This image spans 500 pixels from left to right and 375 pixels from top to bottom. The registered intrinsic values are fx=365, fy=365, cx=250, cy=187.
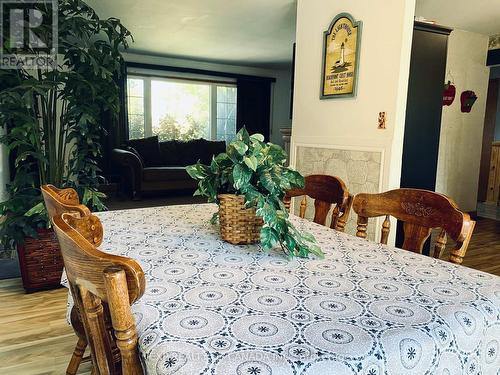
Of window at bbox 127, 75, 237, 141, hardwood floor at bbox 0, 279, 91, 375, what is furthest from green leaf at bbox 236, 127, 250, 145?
window at bbox 127, 75, 237, 141

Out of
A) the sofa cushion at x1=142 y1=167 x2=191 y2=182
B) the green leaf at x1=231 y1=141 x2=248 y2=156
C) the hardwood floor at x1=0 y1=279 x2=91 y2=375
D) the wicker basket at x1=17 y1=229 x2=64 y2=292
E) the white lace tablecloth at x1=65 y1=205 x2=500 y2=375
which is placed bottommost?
the hardwood floor at x1=0 y1=279 x2=91 y2=375

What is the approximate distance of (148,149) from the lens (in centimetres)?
617

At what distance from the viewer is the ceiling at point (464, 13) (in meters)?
3.71

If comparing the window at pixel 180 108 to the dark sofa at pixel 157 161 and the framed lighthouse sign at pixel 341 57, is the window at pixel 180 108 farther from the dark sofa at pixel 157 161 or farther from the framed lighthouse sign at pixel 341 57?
the framed lighthouse sign at pixel 341 57

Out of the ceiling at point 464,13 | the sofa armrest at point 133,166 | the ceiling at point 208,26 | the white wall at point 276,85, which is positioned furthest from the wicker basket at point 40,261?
the white wall at point 276,85

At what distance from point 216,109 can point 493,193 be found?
5.32m

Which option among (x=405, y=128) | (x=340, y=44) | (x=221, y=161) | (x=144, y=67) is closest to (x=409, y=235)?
(x=221, y=161)

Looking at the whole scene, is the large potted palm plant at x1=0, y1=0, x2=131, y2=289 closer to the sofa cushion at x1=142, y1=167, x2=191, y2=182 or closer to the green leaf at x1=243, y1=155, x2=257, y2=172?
the green leaf at x1=243, y1=155, x2=257, y2=172

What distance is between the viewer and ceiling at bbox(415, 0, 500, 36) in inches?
146

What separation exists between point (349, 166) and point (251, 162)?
1942 millimetres

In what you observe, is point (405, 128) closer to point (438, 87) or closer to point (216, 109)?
point (438, 87)

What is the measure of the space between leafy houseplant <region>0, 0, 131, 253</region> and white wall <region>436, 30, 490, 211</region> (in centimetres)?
411

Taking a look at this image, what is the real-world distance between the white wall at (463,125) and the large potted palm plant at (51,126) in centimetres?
410

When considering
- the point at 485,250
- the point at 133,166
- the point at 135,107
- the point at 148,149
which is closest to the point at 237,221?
the point at 485,250
